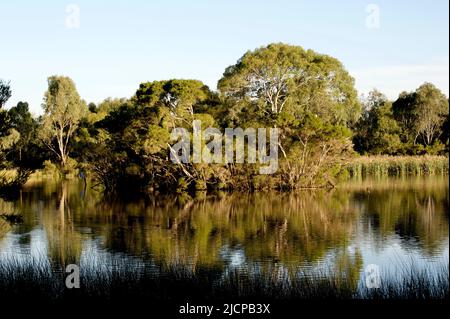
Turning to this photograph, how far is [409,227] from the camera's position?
1728 cm

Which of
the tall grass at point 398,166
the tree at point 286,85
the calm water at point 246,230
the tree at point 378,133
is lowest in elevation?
the calm water at point 246,230

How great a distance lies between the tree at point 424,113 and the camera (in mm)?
52156

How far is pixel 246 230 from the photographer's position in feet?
60.0

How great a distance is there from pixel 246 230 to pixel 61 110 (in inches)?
1455

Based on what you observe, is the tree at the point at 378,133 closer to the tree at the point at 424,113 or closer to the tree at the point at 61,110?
the tree at the point at 424,113

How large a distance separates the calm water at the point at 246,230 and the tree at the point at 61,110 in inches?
881

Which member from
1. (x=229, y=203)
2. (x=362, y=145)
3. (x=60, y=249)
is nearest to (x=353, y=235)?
(x=60, y=249)

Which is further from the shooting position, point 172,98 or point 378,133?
point 378,133

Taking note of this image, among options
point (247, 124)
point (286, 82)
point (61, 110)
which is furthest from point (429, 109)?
point (61, 110)

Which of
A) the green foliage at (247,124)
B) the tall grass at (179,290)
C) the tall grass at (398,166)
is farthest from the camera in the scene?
the tall grass at (398,166)

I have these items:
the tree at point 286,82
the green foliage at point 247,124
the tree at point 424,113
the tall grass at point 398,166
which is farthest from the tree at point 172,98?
the tree at point 424,113

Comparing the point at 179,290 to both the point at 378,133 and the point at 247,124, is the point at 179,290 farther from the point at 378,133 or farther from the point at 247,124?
the point at 378,133

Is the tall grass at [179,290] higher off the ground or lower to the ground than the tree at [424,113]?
lower

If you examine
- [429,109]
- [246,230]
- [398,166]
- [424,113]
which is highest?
[429,109]
